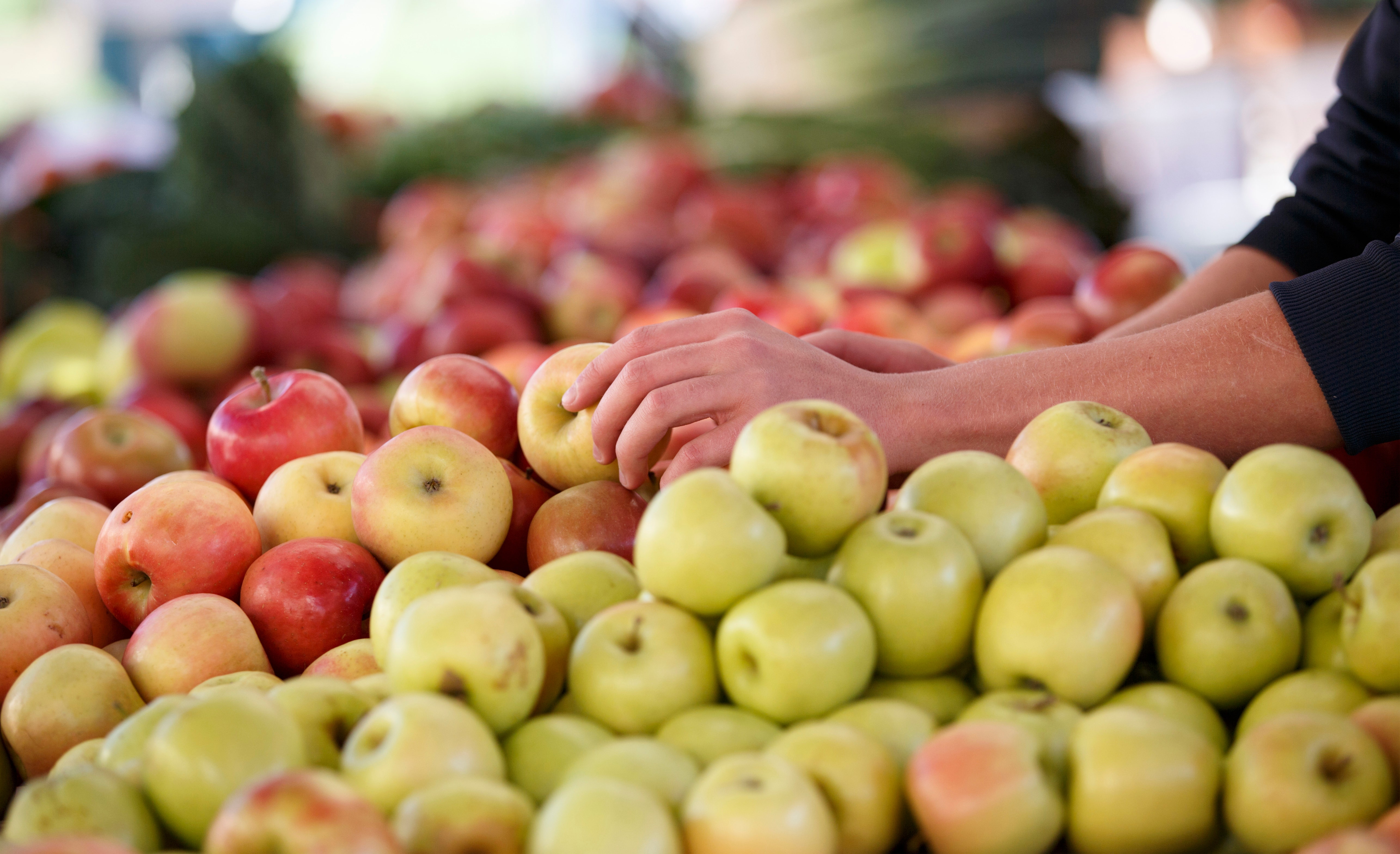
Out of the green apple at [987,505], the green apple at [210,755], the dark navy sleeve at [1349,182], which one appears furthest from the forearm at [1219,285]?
the green apple at [210,755]

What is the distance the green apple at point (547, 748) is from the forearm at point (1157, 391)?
22.8 inches

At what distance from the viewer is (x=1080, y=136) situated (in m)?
5.38

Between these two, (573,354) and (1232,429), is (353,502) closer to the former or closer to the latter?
(573,354)

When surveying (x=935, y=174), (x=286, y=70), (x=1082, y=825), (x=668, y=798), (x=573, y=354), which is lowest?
(x=1082, y=825)

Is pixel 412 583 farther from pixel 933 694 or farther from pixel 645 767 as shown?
pixel 933 694

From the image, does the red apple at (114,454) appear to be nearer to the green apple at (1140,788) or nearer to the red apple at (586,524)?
the red apple at (586,524)

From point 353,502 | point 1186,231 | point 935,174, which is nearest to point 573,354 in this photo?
point 353,502

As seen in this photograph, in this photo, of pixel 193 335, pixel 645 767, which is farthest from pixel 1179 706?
pixel 193 335

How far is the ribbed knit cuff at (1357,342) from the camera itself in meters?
1.26

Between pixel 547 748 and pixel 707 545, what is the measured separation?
0.22 m

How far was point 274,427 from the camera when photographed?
5.11ft

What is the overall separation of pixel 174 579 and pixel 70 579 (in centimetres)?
20

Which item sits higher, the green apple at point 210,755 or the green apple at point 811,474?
the green apple at point 811,474

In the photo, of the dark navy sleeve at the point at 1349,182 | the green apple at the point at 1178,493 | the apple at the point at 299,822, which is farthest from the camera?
the dark navy sleeve at the point at 1349,182
